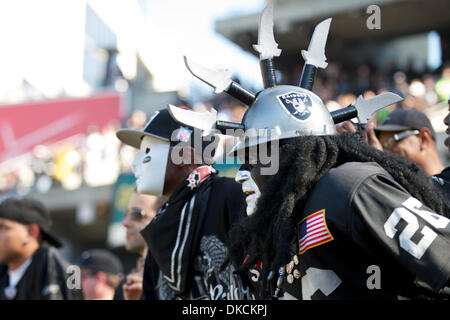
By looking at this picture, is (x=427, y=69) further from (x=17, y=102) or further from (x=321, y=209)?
(x=17, y=102)

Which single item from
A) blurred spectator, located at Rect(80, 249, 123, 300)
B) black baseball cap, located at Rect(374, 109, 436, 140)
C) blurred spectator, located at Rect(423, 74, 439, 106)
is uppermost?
blurred spectator, located at Rect(423, 74, 439, 106)

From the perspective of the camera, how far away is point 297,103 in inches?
108

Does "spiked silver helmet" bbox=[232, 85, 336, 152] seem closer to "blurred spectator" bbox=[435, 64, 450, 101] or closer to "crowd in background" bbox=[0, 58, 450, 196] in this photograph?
"crowd in background" bbox=[0, 58, 450, 196]

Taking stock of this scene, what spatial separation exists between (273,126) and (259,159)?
0.15m

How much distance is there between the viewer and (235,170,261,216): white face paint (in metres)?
2.67

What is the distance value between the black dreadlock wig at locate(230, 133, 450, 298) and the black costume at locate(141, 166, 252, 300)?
1068 millimetres

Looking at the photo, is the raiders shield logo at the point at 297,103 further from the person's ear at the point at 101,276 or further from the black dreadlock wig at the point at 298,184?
the person's ear at the point at 101,276

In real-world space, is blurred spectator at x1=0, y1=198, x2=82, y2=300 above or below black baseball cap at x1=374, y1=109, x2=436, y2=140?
below

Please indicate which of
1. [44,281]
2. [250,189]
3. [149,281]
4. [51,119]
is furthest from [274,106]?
[51,119]

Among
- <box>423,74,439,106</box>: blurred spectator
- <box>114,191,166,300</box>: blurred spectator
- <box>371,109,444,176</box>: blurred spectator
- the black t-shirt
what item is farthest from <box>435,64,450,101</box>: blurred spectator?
the black t-shirt

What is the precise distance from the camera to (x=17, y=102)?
22.5 meters

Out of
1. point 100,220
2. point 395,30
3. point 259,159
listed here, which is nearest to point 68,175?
point 100,220

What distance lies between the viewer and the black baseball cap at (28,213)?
5484mm

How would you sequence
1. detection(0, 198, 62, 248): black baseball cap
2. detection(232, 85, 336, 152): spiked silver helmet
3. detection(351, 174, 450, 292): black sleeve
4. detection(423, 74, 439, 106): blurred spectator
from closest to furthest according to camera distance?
detection(351, 174, 450, 292): black sleeve < detection(232, 85, 336, 152): spiked silver helmet < detection(0, 198, 62, 248): black baseball cap < detection(423, 74, 439, 106): blurred spectator
